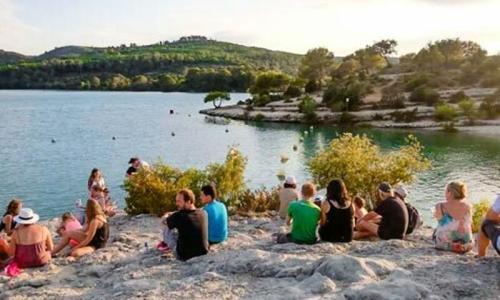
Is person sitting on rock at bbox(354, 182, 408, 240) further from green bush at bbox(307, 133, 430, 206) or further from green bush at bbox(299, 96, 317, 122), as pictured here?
green bush at bbox(299, 96, 317, 122)

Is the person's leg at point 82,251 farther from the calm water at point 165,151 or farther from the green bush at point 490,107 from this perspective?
the green bush at point 490,107

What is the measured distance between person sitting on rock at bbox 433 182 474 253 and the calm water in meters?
15.9

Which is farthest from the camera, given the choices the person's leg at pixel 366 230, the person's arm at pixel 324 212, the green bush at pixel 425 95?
the green bush at pixel 425 95

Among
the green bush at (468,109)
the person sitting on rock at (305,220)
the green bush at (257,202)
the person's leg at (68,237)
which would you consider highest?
the green bush at (468,109)

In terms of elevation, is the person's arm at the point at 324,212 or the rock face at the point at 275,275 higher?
the person's arm at the point at 324,212

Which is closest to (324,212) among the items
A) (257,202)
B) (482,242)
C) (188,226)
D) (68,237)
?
(188,226)

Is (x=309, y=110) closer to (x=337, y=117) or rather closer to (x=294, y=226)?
(x=337, y=117)

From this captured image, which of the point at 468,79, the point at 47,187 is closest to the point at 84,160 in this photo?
the point at 47,187

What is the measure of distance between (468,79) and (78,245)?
9183 cm

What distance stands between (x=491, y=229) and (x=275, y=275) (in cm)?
377

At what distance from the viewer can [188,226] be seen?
10.4 metres

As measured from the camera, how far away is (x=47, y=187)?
33.2 m

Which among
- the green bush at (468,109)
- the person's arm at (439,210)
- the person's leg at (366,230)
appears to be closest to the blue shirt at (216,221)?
the person's leg at (366,230)

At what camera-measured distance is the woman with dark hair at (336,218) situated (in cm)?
1113
